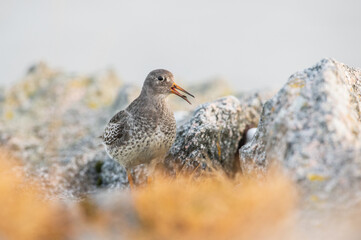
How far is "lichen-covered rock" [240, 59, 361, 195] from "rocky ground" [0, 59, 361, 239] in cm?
1

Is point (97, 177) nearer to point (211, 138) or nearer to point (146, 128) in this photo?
point (146, 128)

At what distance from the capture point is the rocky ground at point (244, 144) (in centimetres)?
523

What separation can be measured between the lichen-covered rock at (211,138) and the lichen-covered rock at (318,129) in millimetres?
2333

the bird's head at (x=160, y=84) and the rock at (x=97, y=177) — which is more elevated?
the bird's head at (x=160, y=84)

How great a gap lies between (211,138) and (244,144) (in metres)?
1.04

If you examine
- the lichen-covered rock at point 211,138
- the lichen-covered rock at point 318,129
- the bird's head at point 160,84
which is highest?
the bird's head at point 160,84

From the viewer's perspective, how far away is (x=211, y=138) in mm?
9016

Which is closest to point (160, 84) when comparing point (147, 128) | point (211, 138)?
point (147, 128)

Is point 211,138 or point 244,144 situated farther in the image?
point 244,144

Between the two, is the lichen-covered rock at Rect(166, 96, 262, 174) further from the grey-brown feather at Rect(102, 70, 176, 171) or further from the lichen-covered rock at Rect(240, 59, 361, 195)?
the lichen-covered rock at Rect(240, 59, 361, 195)

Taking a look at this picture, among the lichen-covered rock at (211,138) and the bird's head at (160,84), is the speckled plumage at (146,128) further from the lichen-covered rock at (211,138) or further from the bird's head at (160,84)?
the lichen-covered rock at (211,138)

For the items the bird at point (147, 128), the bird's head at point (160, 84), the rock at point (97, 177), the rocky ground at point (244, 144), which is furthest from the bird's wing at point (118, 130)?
the rock at point (97, 177)

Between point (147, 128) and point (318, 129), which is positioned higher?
point (147, 128)

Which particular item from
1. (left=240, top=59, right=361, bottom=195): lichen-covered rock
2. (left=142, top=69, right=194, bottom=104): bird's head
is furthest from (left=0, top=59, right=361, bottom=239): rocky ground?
(left=142, top=69, right=194, bottom=104): bird's head
